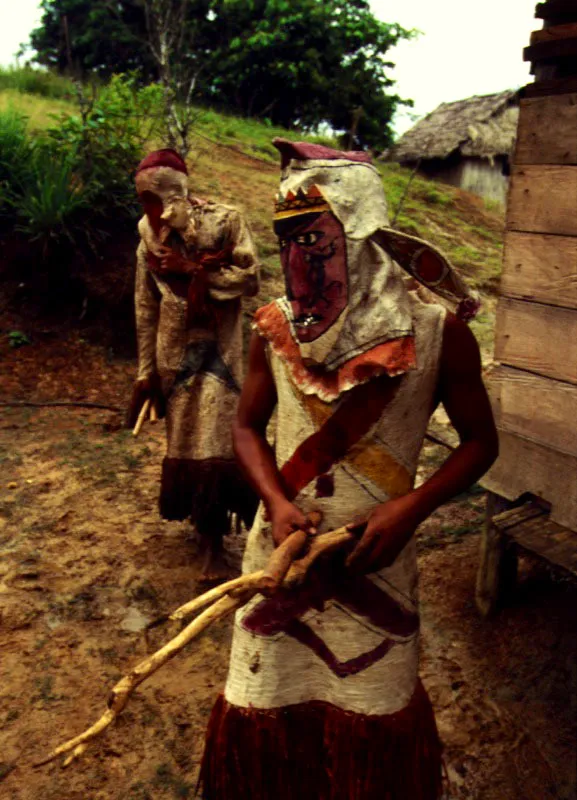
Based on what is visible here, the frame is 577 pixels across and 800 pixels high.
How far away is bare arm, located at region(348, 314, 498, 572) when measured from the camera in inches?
75.1

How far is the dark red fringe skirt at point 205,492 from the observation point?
4242 millimetres

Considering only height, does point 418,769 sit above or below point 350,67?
below

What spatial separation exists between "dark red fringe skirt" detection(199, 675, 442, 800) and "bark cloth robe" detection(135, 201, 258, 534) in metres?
Result: 2.18

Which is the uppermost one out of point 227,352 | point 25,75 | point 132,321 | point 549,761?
point 25,75

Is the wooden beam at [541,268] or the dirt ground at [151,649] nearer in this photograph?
the dirt ground at [151,649]

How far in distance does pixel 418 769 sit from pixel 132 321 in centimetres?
663

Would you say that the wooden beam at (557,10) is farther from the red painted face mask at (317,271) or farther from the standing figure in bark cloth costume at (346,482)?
the red painted face mask at (317,271)

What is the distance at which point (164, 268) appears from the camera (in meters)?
4.02

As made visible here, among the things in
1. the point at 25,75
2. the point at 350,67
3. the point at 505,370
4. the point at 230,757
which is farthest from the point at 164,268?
the point at 350,67

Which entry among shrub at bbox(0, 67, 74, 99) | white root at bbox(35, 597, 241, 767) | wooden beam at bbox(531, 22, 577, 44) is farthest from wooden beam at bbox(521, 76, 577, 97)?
shrub at bbox(0, 67, 74, 99)

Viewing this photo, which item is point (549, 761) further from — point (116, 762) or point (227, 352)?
point (227, 352)

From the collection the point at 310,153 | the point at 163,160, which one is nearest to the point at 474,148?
the point at 163,160

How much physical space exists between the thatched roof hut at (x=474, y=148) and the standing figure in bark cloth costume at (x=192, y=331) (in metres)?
16.1

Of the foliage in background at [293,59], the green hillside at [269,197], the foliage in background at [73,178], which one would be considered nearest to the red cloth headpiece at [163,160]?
the foliage in background at [73,178]
